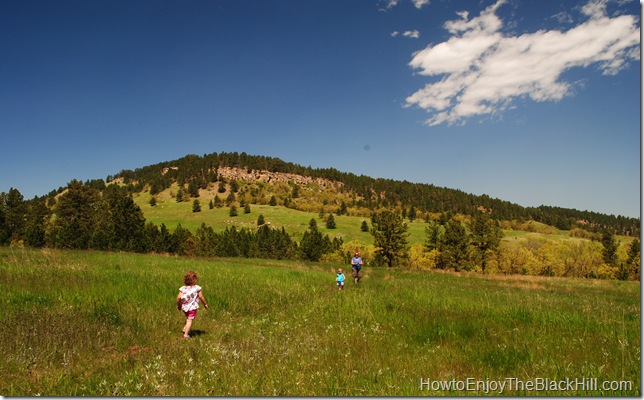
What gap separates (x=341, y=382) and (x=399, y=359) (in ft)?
5.04

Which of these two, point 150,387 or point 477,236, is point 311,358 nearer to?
point 150,387

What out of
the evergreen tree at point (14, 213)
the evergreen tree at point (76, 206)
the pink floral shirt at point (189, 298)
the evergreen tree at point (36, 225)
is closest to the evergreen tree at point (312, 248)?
the evergreen tree at point (76, 206)

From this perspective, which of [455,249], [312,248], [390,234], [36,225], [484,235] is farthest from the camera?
[312,248]

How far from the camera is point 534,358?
20.7ft

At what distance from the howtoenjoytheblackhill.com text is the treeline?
7140cm

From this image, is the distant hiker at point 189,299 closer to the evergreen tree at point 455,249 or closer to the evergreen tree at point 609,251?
the evergreen tree at point 455,249

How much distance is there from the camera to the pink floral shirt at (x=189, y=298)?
353 inches

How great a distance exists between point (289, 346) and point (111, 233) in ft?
233

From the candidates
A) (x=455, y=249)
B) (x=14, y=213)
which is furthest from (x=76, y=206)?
(x=455, y=249)

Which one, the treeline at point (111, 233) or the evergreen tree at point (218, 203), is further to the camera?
the evergreen tree at point (218, 203)

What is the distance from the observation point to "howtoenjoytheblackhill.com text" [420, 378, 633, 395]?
5.01 metres

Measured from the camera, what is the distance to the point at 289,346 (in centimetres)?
710

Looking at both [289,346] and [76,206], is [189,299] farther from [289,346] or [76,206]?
[76,206]

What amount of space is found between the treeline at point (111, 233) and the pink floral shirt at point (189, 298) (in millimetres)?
65144
